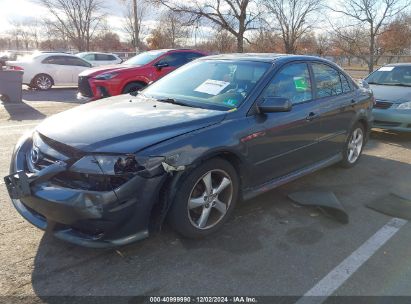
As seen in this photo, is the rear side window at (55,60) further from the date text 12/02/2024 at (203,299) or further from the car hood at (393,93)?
the date text 12/02/2024 at (203,299)

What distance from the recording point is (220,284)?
2828 mm

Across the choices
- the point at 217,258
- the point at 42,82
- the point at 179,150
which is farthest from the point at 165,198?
the point at 42,82

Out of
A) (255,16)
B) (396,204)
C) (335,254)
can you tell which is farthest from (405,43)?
(335,254)

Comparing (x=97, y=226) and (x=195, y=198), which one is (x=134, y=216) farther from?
(x=195, y=198)

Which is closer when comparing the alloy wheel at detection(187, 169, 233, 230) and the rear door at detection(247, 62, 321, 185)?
the alloy wheel at detection(187, 169, 233, 230)

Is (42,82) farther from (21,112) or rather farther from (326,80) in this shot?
(326,80)

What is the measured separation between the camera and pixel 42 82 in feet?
51.6

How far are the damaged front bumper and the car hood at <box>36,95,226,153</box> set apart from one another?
22 cm

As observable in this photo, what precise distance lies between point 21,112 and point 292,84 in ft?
26.0

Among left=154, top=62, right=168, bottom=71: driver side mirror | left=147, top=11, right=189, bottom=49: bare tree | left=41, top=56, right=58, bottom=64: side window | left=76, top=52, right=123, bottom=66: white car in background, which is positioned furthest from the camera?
left=147, top=11, right=189, bottom=49: bare tree

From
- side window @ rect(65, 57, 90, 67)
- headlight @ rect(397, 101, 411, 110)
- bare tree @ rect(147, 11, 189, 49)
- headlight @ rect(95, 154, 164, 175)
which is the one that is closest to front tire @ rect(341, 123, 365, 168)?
headlight @ rect(397, 101, 411, 110)

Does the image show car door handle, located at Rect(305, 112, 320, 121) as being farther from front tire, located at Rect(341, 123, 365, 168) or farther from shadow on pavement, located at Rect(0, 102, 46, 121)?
shadow on pavement, located at Rect(0, 102, 46, 121)

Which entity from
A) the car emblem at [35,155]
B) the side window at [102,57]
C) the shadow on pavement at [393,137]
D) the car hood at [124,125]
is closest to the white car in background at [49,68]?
the side window at [102,57]

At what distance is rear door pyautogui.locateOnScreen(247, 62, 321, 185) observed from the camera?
12.6ft
